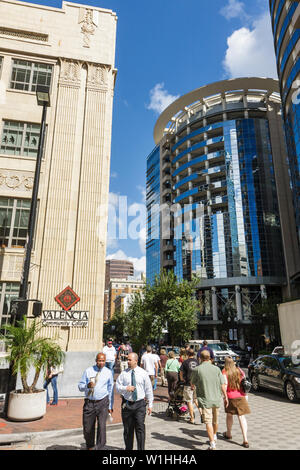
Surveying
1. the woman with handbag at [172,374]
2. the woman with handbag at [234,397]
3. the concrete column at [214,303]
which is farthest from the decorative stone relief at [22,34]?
the concrete column at [214,303]

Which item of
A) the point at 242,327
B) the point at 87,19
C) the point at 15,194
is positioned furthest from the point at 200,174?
the point at 15,194

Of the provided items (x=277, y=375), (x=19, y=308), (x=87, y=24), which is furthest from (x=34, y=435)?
(x=87, y=24)

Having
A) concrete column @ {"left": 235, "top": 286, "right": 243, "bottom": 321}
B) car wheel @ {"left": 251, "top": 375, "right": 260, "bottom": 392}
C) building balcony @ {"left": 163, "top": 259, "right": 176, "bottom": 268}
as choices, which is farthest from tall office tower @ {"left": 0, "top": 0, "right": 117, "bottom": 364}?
building balcony @ {"left": 163, "top": 259, "right": 176, "bottom": 268}

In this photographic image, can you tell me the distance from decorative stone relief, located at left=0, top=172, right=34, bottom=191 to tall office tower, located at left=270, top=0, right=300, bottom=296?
3785 centimetres

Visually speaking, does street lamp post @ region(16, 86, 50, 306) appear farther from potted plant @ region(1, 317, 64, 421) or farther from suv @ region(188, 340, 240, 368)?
suv @ region(188, 340, 240, 368)

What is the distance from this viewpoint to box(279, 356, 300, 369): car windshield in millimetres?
11172

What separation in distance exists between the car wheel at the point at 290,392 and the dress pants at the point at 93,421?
313 inches

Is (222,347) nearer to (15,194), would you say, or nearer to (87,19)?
(15,194)

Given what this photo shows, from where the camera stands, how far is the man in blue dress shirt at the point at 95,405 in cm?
508

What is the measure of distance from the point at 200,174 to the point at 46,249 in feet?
173

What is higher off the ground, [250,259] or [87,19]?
[87,19]

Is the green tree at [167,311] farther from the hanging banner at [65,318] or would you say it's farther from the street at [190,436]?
the street at [190,436]

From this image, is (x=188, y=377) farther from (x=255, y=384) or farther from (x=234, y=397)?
(x=255, y=384)

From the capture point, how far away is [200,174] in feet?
202
